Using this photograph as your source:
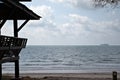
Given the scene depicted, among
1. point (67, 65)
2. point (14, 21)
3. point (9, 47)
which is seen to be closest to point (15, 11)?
point (14, 21)

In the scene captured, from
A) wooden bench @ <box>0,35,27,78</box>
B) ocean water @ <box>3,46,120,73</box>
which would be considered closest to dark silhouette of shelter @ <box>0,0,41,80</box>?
wooden bench @ <box>0,35,27,78</box>

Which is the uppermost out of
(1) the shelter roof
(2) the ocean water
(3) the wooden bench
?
(1) the shelter roof

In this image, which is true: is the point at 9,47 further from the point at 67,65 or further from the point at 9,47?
the point at 67,65

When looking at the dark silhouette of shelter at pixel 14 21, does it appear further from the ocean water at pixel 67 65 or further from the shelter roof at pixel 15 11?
the ocean water at pixel 67 65

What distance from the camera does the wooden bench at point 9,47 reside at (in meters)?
17.3

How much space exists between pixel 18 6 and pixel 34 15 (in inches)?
150

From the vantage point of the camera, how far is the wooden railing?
17.3 m

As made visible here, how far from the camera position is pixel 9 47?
1856cm

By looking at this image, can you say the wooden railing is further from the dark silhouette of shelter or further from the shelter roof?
the shelter roof

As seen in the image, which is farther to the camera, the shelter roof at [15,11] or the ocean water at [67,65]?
the ocean water at [67,65]

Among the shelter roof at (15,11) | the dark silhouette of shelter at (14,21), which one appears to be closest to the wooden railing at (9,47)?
the dark silhouette of shelter at (14,21)

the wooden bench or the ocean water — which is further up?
the wooden bench

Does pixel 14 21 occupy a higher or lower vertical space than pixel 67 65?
higher

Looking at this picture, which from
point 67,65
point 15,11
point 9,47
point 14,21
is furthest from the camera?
point 67,65
